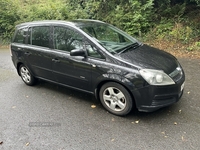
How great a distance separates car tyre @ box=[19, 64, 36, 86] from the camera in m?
4.92

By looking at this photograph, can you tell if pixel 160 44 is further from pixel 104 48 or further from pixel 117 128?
pixel 117 128

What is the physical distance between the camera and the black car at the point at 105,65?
123 inches

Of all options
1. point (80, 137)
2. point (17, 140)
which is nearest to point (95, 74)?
point (80, 137)

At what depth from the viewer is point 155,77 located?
3.06 m

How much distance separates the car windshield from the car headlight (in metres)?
0.71

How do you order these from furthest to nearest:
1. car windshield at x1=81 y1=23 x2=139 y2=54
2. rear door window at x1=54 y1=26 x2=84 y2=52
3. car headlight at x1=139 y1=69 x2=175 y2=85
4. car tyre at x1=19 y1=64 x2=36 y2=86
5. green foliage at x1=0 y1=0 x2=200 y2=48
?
green foliage at x1=0 y1=0 x2=200 y2=48 < car tyre at x1=19 y1=64 x2=36 y2=86 < rear door window at x1=54 y1=26 x2=84 y2=52 < car windshield at x1=81 y1=23 x2=139 y2=54 < car headlight at x1=139 y1=69 x2=175 y2=85

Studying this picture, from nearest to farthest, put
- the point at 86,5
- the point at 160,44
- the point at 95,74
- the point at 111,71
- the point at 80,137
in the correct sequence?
the point at 80,137
the point at 111,71
the point at 95,74
the point at 160,44
the point at 86,5

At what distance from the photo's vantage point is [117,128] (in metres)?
3.19

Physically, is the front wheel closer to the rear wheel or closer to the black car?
the black car

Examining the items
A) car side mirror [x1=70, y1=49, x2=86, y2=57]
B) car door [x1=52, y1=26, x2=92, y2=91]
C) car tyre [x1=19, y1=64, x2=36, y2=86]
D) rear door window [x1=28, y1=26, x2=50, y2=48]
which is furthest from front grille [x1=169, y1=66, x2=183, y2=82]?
car tyre [x1=19, y1=64, x2=36, y2=86]

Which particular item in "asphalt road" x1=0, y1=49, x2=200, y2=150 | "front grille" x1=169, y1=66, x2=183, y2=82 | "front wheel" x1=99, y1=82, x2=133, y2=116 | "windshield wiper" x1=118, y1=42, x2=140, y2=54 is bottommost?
"asphalt road" x1=0, y1=49, x2=200, y2=150

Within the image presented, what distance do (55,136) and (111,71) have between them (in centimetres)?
141

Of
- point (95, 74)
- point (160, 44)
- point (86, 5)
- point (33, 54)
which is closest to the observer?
point (95, 74)

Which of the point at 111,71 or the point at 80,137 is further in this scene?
the point at 111,71
